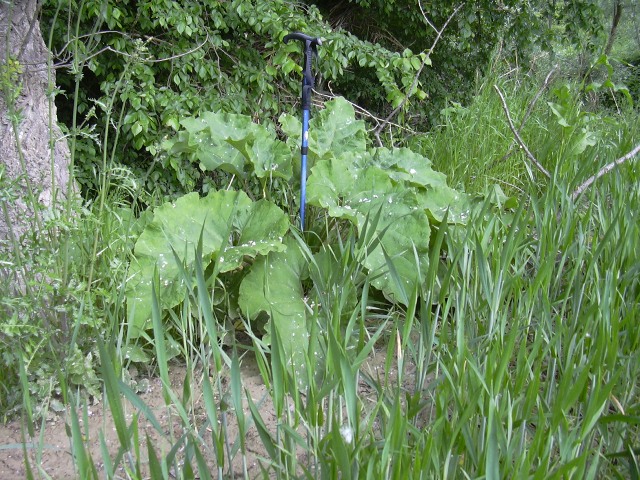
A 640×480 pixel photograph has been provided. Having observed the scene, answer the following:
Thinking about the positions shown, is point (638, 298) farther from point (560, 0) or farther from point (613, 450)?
point (560, 0)

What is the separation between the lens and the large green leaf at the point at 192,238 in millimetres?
2033

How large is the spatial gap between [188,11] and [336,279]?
2.77 metres

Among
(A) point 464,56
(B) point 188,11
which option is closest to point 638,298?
(B) point 188,11

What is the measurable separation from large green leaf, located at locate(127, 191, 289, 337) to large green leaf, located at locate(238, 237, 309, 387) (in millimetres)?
81

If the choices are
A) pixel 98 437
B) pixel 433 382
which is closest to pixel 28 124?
pixel 98 437

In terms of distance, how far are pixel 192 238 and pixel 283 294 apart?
40cm

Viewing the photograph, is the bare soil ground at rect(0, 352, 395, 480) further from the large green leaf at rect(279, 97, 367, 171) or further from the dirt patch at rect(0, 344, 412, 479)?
the large green leaf at rect(279, 97, 367, 171)

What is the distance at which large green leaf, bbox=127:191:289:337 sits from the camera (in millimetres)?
2033

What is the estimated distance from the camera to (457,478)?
1298 millimetres

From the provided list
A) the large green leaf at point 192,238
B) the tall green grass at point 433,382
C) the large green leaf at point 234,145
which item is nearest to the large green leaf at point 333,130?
the large green leaf at point 234,145

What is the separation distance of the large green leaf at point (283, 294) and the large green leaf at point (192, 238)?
81 mm

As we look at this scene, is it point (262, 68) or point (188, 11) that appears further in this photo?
point (262, 68)

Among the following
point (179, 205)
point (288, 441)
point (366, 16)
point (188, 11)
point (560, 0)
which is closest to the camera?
point (288, 441)

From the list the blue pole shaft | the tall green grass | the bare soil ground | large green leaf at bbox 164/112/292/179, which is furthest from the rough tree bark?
the blue pole shaft
